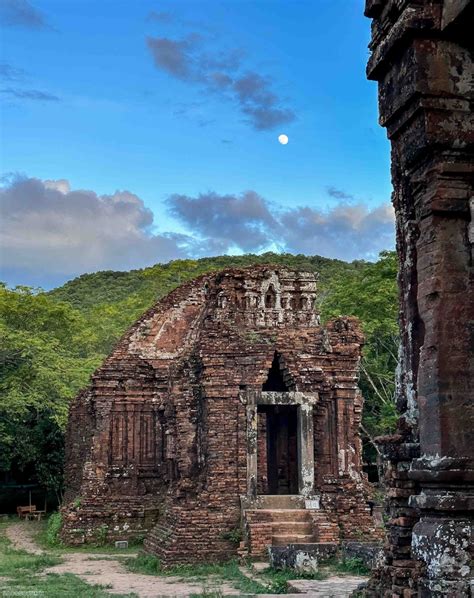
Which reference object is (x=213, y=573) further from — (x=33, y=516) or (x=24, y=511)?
(x=24, y=511)

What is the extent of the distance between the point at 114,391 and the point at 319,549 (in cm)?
779

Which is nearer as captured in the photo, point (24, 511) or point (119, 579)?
point (119, 579)

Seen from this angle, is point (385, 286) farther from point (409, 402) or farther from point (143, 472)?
point (409, 402)

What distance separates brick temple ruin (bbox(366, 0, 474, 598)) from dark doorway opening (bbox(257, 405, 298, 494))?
37.8 feet

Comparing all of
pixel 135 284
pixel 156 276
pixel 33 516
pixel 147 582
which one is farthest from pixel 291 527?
pixel 135 284

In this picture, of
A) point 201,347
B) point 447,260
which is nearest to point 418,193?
point 447,260

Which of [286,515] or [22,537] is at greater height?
[286,515]

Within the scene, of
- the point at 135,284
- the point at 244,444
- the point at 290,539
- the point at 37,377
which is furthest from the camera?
the point at 135,284

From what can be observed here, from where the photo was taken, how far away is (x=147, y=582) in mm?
12562

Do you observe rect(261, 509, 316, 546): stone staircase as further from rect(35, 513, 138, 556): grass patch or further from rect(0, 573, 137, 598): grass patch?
rect(35, 513, 138, 556): grass patch

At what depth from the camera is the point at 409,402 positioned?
6074 mm

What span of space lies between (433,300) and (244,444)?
9.97m

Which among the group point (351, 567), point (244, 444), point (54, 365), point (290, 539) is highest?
point (54, 365)

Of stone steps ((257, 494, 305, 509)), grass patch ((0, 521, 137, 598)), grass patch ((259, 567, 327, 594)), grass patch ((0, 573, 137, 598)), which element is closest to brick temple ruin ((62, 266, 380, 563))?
stone steps ((257, 494, 305, 509))
